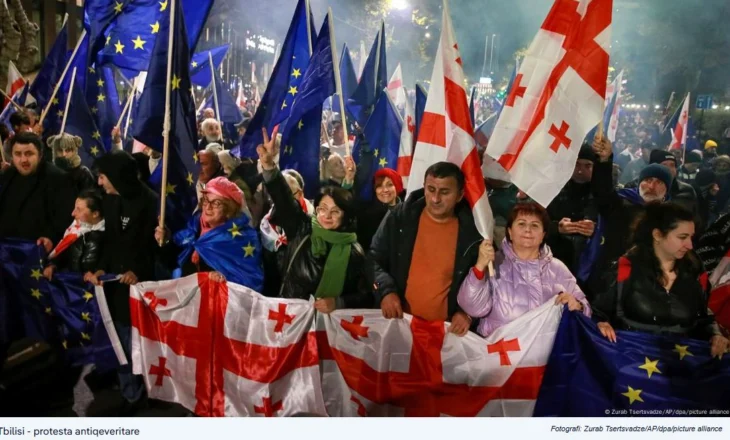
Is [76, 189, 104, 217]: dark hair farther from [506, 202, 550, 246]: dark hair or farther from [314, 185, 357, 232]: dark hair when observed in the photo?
[506, 202, 550, 246]: dark hair

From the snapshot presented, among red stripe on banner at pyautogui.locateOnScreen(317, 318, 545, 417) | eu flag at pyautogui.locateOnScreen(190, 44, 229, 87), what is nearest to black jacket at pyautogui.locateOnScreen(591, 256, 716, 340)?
red stripe on banner at pyautogui.locateOnScreen(317, 318, 545, 417)

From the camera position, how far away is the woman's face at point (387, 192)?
2984mm

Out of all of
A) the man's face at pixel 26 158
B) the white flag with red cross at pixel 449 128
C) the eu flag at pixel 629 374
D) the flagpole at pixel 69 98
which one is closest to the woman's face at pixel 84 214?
the man's face at pixel 26 158

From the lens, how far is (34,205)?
9.36 ft

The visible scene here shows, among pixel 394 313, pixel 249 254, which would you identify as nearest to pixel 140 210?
pixel 249 254

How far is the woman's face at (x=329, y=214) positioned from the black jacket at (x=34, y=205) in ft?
4.44

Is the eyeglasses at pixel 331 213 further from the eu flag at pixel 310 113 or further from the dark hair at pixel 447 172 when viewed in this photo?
the eu flag at pixel 310 113

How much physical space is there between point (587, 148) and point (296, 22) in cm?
169

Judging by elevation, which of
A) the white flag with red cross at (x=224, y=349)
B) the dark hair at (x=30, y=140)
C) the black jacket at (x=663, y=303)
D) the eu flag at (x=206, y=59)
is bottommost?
the white flag with red cross at (x=224, y=349)

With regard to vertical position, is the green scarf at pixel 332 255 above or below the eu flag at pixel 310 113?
below

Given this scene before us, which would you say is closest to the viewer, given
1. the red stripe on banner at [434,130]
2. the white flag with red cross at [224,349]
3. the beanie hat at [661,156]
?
the red stripe on banner at [434,130]

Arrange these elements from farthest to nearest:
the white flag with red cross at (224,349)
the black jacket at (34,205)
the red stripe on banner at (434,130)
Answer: the black jacket at (34,205) → the white flag with red cross at (224,349) → the red stripe on banner at (434,130)

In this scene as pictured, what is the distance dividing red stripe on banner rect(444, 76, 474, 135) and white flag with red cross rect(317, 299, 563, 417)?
704 mm

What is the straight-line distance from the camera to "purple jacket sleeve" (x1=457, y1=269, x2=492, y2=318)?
2.08 metres
